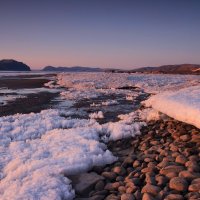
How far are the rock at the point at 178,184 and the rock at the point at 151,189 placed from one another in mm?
252

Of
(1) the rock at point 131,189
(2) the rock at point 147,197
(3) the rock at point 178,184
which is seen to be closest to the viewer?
(2) the rock at point 147,197

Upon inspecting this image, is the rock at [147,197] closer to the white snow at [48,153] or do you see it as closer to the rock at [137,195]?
the rock at [137,195]

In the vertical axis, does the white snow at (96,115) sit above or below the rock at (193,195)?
Answer: below

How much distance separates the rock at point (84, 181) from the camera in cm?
633

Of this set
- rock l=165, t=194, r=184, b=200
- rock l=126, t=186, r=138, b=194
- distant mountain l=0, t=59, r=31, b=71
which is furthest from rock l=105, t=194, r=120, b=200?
distant mountain l=0, t=59, r=31, b=71

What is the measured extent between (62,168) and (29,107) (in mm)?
10344

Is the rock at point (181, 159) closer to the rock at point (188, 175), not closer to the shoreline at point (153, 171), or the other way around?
the shoreline at point (153, 171)

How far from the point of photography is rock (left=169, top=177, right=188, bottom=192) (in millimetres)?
5551

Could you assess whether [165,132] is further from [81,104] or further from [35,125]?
[81,104]

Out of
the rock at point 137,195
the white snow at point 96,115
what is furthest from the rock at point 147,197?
the white snow at point 96,115

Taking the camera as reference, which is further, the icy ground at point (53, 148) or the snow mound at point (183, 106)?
the snow mound at point (183, 106)

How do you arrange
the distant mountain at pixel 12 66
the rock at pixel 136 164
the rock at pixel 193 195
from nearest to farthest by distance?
the rock at pixel 193 195, the rock at pixel 136 164, the distant mountain at pixel 12 66

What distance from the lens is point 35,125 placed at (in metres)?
11.2

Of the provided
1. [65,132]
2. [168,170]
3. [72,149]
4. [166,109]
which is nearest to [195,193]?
[168,170]
